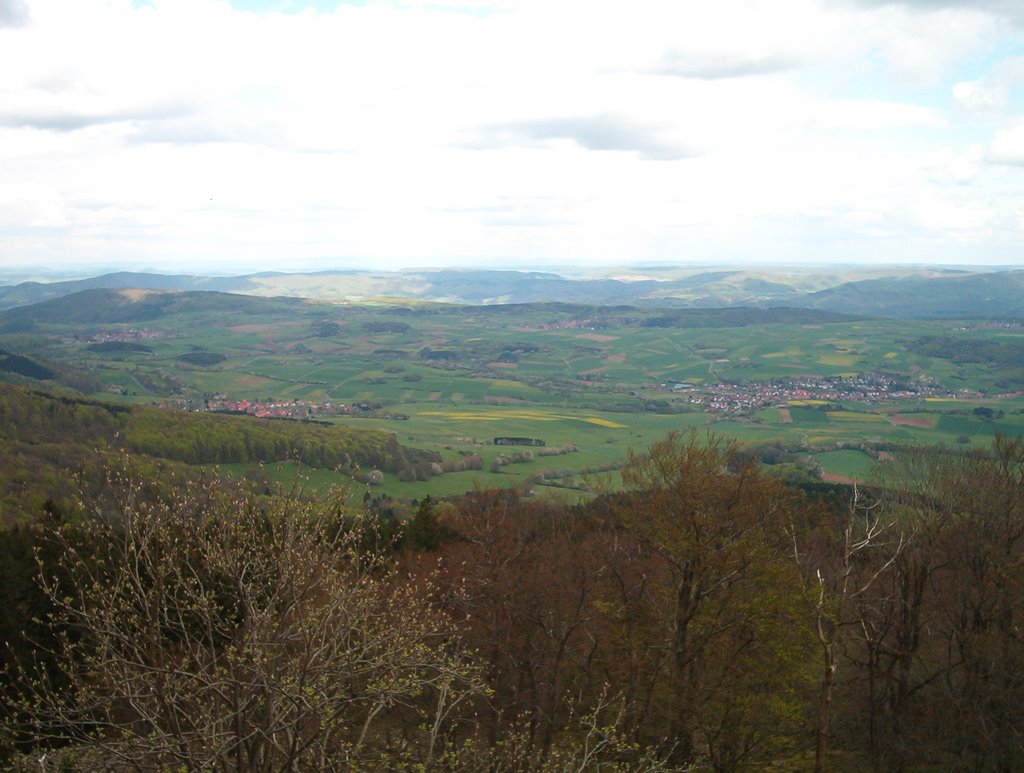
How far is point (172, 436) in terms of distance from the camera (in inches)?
3086

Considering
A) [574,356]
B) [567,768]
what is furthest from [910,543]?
[574,356]

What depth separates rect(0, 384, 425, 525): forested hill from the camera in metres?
70.9

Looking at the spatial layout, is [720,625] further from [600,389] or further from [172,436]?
[600,389]

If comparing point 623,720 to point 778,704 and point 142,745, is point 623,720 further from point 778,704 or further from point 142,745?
point 142,745

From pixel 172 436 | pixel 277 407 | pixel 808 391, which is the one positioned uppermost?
pixel 172 436

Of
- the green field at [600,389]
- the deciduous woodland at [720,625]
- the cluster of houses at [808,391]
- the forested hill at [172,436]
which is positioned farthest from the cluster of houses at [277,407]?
the deciduous woodland at [720,625]

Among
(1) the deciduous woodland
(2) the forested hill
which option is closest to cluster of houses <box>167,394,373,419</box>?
(2) the forested hill

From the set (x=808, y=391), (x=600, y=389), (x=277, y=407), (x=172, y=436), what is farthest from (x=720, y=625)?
(x=600, y=389)

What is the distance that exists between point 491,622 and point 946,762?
1268cm

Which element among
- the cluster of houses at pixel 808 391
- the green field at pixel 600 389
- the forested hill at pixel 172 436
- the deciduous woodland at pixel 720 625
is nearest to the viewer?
the deciduous woodland at pixel 720 625

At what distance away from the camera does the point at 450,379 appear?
505 feet

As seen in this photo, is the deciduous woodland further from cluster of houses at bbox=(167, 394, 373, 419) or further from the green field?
cluster of houses at bbox=(167, 394, 373, 419)

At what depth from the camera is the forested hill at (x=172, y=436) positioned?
70.9 meters

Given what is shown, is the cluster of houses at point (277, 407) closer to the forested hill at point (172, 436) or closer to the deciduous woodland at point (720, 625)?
the forested hill at point (172, 436)
